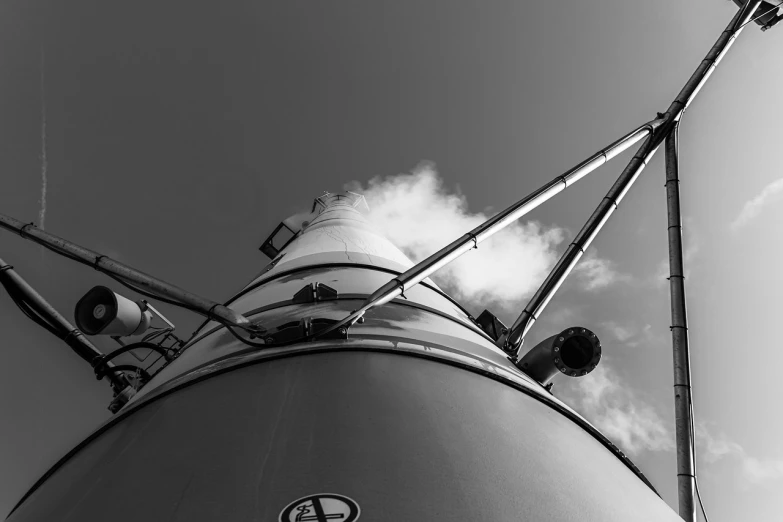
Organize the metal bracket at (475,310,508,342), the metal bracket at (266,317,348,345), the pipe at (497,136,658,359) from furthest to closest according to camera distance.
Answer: the metal bracket at (475,310,508,342) < the pipe at (497,136,658,359) < the metal bracket at (266,317,348,345)

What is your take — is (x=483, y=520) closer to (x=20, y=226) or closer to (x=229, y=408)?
(x=229, y=408)

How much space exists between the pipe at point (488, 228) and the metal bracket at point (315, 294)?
1.36 feet

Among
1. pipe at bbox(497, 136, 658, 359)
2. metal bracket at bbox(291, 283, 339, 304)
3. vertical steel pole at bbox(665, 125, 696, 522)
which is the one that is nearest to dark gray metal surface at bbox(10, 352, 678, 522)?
metal bracket at bbox(291, 283, 339, 304)

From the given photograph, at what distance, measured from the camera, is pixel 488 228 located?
169 inches

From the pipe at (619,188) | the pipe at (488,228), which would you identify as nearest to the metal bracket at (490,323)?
the pipe at (619,188)

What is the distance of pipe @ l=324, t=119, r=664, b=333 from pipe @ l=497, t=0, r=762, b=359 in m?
0.15

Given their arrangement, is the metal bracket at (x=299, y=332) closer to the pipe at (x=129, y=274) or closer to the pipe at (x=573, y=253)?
the pipe at (x=129, y=274)

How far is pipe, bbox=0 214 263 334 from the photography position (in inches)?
123

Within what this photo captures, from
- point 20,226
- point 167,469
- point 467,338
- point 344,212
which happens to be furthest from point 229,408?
point 344,212

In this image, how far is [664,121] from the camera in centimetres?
609

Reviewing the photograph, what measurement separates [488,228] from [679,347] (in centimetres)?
155

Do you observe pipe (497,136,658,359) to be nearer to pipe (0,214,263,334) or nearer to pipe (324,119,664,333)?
pipe (324,119,664,333)

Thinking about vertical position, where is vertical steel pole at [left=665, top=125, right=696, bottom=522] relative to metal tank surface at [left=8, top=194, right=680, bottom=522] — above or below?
above

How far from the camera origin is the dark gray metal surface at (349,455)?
190cm
